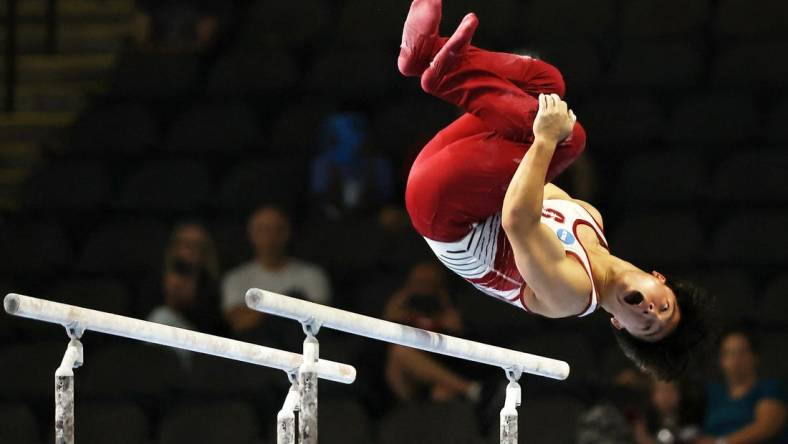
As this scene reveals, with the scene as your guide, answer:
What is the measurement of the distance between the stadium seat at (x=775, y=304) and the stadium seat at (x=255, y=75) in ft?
12.7

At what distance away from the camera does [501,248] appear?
16.5 feet

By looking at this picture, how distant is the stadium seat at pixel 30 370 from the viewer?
8.26 meters

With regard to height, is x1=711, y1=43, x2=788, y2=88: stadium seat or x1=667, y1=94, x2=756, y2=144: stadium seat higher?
x1=711, y1=43, x2=788, y2=88: stadium seat

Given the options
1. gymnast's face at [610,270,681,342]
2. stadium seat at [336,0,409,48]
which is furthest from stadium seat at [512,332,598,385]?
stadium seat at [336,0,409,48]

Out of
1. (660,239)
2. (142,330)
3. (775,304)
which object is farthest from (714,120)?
(142,330)

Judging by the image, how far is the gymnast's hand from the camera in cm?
447

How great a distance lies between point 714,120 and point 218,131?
3.46 m

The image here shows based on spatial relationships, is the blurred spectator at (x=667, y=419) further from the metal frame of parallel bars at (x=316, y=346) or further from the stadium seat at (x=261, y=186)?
the stadium seat at (x=261, y=186)

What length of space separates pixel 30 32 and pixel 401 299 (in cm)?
481

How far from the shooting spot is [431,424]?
7.43m

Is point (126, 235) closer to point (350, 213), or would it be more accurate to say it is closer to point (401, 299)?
point (350, 213)

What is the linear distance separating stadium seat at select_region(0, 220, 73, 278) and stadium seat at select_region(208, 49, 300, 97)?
1618mm

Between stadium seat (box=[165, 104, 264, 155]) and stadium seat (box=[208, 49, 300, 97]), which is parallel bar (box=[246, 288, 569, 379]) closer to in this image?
stadium seat (box=[165, 104, 264, 155])

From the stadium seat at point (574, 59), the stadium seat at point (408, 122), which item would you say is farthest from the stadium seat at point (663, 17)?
the stadium seat at point (408, 122)
